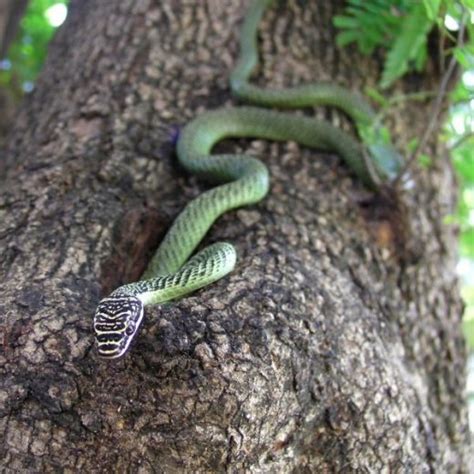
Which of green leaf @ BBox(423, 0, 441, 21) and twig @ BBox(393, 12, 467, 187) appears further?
twig @ BBox(393, 12, 467, 187)

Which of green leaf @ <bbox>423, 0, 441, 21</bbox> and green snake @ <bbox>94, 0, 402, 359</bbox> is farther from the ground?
green leaf @ <bbox>423, 0, 441, 21</bbox>

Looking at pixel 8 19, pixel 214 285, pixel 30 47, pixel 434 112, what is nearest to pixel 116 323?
pixel 214 285

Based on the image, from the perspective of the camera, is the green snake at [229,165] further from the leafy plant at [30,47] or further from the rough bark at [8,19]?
the leafy plant at [30,47]

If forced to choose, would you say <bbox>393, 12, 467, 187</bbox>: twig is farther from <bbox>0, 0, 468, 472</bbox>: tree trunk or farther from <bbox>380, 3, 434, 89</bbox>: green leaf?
<bbox>380, 3, 434, 89</bbox>: green leaf

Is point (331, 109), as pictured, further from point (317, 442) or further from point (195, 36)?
point (317, 442)

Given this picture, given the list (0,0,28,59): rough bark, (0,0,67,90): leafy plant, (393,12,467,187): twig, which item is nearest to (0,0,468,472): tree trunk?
(393,12,467,187): twig

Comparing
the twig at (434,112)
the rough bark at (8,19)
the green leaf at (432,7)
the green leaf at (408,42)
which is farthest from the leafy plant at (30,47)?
the green leaf at (432,7)

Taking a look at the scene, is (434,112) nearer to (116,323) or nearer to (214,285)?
(214,285)
